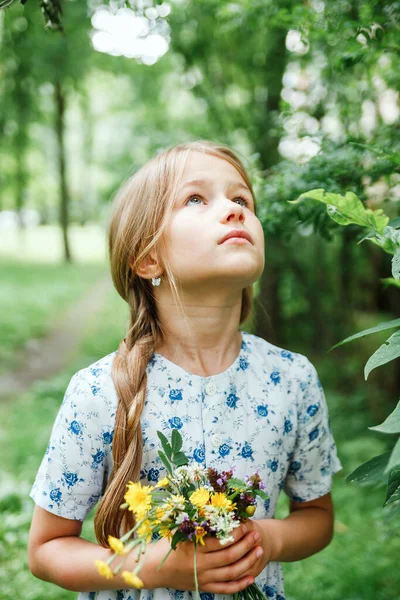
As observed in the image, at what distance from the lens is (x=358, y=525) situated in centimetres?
393

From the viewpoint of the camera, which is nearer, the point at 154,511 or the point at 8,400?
the point at 154,511

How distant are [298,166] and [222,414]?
1.02 meters

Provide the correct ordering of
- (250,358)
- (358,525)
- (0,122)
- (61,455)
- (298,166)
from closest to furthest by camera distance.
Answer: (61,455), (250,358), (298,166), (358,525), (0,122)

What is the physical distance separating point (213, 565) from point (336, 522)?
10.1 ft

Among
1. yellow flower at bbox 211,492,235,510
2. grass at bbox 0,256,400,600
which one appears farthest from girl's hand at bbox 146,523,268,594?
grass at bbox 0,256,400,600

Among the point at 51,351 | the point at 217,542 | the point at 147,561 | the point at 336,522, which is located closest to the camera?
the point at 217,542

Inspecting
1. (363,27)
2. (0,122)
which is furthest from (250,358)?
(0,122)

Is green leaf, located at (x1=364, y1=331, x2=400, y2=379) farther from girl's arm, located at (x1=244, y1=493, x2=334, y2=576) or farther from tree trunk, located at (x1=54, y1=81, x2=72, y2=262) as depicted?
tree trunk, located at (x1=54, y1=81, x2=72, y2=262)

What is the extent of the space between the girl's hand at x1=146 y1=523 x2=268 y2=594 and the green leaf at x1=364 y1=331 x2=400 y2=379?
0.50 meters

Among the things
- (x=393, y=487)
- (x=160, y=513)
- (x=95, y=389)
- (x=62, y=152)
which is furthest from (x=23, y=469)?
(x=62, y=152)

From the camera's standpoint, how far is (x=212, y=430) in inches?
60.6

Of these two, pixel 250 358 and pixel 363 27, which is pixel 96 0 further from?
pixel 250 358

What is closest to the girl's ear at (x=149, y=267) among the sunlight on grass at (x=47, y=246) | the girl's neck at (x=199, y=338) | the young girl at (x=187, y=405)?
the young girl at (x=187, y=405)

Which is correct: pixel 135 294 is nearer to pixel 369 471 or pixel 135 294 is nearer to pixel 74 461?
pixel 74 461
